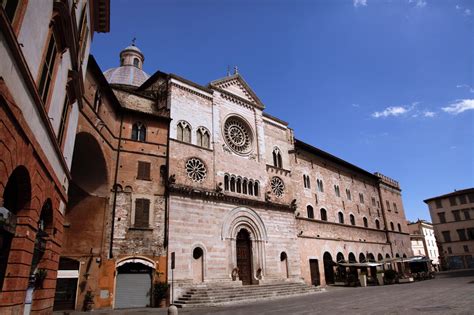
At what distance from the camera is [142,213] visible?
18016 mm

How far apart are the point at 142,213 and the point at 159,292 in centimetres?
436

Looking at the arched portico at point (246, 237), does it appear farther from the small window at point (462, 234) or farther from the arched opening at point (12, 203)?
the small window at point (462, 234)

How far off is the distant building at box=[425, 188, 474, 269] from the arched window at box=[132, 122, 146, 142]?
2245 inches

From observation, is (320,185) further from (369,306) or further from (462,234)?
(462,234)

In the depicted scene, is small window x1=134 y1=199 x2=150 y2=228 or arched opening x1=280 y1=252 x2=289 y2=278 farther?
arched opening x1=280 y1=252 x2=289 y2=278

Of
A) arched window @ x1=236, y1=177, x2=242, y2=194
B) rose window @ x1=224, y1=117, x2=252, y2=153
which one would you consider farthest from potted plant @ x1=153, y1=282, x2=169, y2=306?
rose window @ x1=224, y1=117, x2=252, y2=153

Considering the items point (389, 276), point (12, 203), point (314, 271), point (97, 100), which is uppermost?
point (97, 100)

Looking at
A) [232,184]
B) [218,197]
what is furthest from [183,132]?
[232,184]

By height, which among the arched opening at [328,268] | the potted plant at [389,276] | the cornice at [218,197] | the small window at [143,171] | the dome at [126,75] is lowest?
the potted plant at [389,276]

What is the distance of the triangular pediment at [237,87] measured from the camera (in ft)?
84.2

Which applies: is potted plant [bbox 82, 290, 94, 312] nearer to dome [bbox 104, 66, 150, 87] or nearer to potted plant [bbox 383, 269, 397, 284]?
dome [bbox 104, 66, 150, 87]

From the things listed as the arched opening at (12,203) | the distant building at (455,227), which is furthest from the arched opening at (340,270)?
the distant building at (455,227)

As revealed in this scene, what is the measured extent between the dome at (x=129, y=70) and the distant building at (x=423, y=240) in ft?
205

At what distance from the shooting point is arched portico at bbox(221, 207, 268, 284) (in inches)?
845
